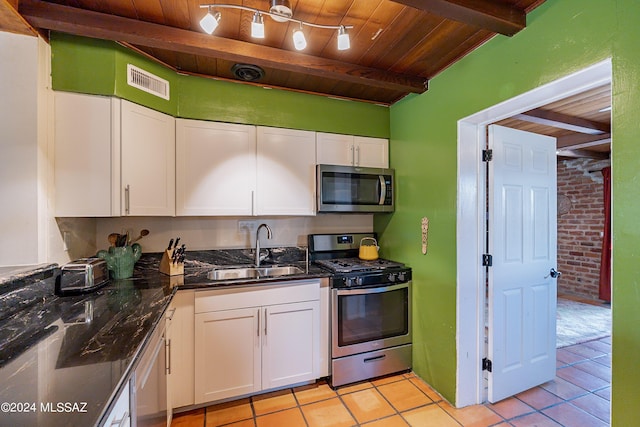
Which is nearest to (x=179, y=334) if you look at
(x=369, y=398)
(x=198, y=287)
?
(x=198, y=287)

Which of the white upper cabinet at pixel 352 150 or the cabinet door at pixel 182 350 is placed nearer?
the cabinet door at pixel 182 350

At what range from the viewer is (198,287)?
6.17 feet

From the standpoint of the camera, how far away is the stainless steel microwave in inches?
94.7

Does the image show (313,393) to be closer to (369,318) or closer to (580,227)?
(369,318)

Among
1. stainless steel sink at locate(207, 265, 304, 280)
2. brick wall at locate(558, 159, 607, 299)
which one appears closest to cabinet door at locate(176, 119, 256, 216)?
stainless steel sink at locate(207, 265, 304, 280)

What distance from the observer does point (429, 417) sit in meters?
1.90

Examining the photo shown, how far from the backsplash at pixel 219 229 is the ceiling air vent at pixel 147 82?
38.1 inches

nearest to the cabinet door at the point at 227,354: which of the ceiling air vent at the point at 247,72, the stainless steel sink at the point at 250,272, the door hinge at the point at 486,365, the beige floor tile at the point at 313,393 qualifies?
the beige floor tile at the point at 313,393

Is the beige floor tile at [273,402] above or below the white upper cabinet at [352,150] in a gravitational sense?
below

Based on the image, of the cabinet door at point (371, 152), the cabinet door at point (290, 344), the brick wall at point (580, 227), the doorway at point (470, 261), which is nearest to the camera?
the doorway at point (470, 261)

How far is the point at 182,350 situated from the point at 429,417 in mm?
1684

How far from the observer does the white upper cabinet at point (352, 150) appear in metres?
2.51

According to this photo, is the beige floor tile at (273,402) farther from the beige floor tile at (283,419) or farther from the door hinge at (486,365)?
the door hinge at (486,365)

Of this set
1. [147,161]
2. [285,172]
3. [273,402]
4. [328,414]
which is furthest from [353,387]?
[147,161]
